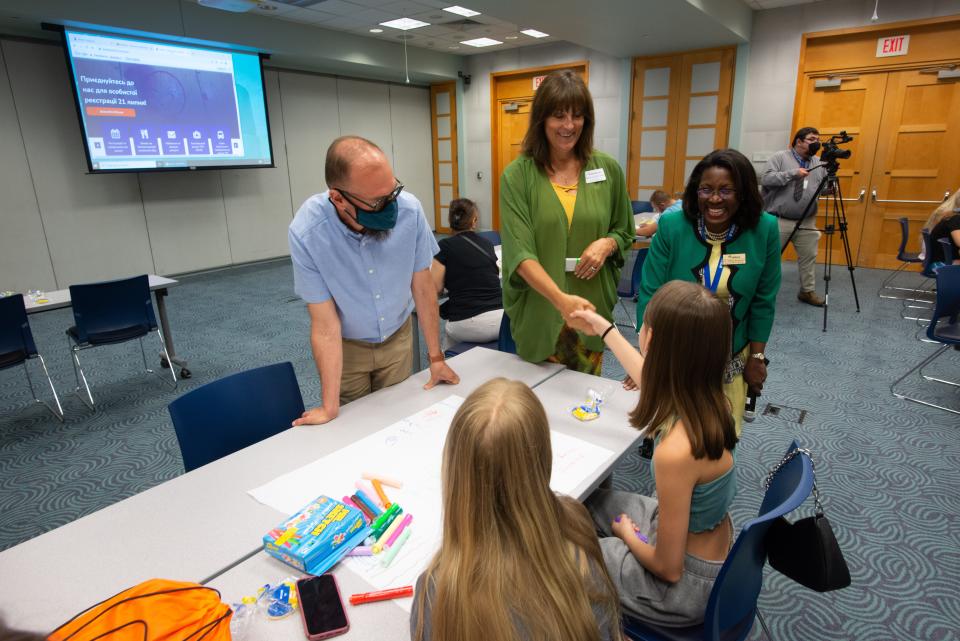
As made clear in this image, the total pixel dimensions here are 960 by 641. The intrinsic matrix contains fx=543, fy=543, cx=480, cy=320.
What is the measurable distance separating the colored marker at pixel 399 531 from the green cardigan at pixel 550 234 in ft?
→ 3.30

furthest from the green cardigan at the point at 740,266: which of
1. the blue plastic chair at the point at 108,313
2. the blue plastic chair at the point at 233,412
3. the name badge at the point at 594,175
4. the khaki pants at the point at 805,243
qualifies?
the khaki pants at the point at 805,243

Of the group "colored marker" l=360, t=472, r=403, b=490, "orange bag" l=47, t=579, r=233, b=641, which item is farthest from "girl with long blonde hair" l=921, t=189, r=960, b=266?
"orange bag" l=47, t=579, r=233, b=641

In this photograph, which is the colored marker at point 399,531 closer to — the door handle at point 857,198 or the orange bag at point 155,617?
the orange bag at point 155,617

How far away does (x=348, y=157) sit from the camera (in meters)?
1.68

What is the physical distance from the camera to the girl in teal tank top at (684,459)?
1191 millimetres

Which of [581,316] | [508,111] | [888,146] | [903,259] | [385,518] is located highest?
[508,111]

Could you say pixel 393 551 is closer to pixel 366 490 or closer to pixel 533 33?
pixel 366 490

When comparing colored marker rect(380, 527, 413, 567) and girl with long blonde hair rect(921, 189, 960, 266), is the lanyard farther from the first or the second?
girl with long blonde hair rect(921, 189, 960, 266)

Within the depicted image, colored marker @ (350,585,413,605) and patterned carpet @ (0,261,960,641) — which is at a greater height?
colored marker @ (350,585,413,605)

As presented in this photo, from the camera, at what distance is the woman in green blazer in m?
1.91

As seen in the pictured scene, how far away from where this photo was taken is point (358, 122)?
925 cm

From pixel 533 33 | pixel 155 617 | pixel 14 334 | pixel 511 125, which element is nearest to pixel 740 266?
pixel 155 617

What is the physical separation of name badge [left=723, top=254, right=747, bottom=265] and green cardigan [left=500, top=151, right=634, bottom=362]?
352 mm

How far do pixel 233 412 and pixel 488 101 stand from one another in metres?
9.19
